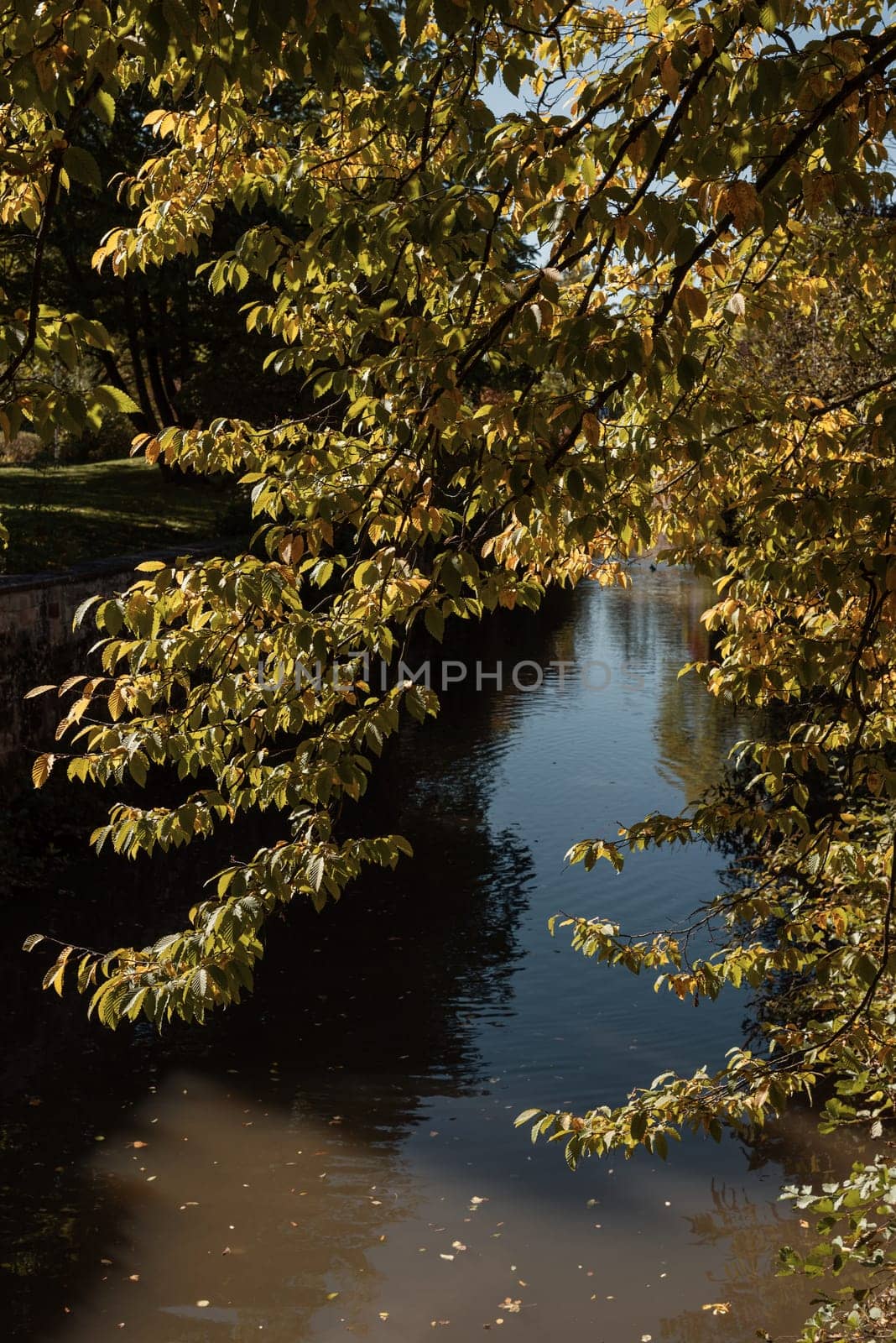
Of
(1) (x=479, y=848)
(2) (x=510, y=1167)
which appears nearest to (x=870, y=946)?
(2) (x=510, y=1167)

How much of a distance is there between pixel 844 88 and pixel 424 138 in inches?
52.2

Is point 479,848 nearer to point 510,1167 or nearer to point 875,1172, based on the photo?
point 510,1167

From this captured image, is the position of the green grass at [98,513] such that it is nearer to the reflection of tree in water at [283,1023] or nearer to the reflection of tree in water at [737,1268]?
the reflection of tree in water at [283,1023]

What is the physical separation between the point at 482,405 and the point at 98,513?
15.0 m

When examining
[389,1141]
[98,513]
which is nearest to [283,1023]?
[389,1141]

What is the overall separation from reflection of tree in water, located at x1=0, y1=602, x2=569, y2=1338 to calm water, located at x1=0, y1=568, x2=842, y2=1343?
0.02m

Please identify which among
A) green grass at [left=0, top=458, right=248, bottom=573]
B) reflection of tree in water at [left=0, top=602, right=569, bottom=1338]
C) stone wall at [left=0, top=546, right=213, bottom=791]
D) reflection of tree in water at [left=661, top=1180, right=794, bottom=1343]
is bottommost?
reflection of tree in water at [left=661, top=1180, right=794, bottom=1343]

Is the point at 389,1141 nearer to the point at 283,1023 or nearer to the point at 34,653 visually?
the point at 283,1023

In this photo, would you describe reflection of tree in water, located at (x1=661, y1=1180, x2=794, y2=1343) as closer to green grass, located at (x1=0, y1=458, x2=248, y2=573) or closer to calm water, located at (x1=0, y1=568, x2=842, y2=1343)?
calm water, located at (x1=0, y1=568, x2=842, y2=1343)

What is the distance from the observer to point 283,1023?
8.40 metres

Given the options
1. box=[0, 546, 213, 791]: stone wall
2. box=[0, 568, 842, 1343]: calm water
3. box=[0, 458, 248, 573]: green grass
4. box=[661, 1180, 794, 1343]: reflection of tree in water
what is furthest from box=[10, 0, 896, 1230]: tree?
box=[0, 546, 213, 791]: stone wall

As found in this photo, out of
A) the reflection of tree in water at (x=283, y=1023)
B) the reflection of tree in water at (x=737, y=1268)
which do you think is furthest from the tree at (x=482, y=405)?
the reflection of tree in water at (x=283, y=1023)

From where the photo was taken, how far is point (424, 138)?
3979mm

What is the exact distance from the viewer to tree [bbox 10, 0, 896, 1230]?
3244 millimetres
